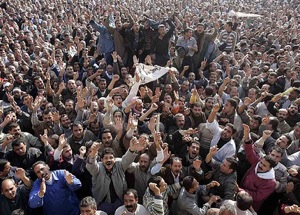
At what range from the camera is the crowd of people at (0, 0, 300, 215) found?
3557mm

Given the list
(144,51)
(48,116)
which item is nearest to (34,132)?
(48,116)

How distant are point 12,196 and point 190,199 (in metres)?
1.94

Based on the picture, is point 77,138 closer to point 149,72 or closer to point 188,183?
point 188,183

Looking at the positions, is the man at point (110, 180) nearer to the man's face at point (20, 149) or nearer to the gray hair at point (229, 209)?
the man's face at point (20, 149)

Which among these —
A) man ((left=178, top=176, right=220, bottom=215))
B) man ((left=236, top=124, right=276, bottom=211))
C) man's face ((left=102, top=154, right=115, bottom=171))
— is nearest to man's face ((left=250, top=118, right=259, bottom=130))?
man ((left=236, top=124, right=276, bottom=211))

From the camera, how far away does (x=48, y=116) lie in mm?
4836

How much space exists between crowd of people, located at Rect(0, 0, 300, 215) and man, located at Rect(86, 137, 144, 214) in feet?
0.04

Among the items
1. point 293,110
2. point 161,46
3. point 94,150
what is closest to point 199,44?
point 161,46

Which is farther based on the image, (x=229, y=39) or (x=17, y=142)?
(x=229, y=39)

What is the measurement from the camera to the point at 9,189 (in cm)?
329

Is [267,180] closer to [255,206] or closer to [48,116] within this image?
[255,206]

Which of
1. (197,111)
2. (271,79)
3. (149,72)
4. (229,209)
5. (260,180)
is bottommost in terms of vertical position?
(260,180)

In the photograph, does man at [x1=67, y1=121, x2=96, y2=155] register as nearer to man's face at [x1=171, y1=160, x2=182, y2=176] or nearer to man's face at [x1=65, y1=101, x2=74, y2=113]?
man's face at [x1=65, y1=101, x2=74, y2=113]

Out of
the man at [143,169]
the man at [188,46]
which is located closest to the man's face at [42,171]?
the man at [143,169]
